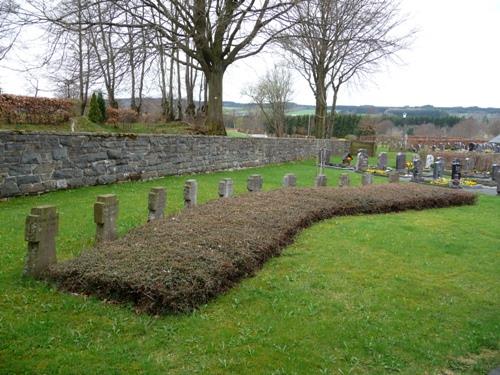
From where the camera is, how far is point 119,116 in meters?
24.8

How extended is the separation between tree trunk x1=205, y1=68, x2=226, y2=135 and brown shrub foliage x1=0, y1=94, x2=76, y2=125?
6.18 m

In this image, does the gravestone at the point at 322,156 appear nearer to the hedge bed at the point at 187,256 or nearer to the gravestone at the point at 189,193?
the hedge bed at the point at 187,256

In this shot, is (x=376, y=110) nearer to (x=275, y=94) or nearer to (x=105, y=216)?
(x=275, y=94)

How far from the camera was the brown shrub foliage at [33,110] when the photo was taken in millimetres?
17156

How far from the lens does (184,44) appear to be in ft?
61.4

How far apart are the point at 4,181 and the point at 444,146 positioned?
1541 inches

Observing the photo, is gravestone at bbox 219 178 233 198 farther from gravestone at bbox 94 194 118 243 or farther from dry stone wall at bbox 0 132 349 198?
gravestone at bbox 94 194 118 243

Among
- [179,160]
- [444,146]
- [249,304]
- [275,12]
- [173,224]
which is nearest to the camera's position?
[249,304]

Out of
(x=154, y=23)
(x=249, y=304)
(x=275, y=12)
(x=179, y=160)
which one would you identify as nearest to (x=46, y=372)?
(x=249, y=304)

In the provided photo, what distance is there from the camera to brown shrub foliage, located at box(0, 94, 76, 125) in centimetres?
1716

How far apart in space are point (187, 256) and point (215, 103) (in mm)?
16119

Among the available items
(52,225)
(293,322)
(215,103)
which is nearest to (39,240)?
(52,225)

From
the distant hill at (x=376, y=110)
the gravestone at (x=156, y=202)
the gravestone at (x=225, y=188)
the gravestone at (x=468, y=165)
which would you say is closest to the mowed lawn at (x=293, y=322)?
the gravestone at (x=156, y=202)

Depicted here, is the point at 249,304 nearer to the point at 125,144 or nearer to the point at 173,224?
the point at 173,224
